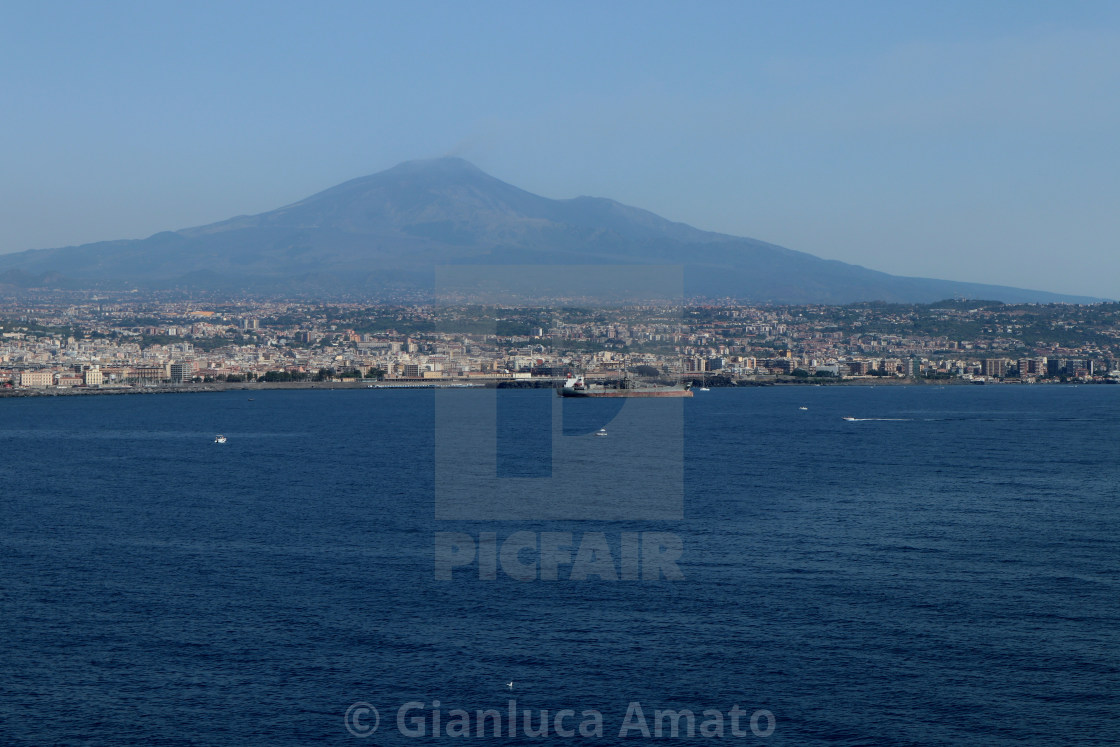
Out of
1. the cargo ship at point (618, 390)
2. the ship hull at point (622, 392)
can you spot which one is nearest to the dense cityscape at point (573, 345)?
the cargo ship at point (618, 390)

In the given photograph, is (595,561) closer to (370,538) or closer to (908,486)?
(370,538)

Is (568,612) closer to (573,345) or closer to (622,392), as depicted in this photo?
(622,392)

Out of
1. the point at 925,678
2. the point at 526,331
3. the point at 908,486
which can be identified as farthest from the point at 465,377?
the point at 925,678

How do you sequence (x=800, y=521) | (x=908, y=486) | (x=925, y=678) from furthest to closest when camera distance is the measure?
(x=908, y=486)
(x=800, y=521)
(x=925, y=678)

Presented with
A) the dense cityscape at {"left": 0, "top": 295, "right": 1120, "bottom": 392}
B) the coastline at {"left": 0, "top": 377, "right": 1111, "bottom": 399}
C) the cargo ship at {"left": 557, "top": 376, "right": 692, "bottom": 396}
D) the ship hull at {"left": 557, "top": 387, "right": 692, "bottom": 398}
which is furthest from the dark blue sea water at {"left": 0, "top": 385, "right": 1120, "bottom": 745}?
the coastline at {"left": 0, "top": 377, "right": 1111, "bottom": 399}

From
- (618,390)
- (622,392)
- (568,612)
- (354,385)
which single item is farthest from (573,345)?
(568,612)
